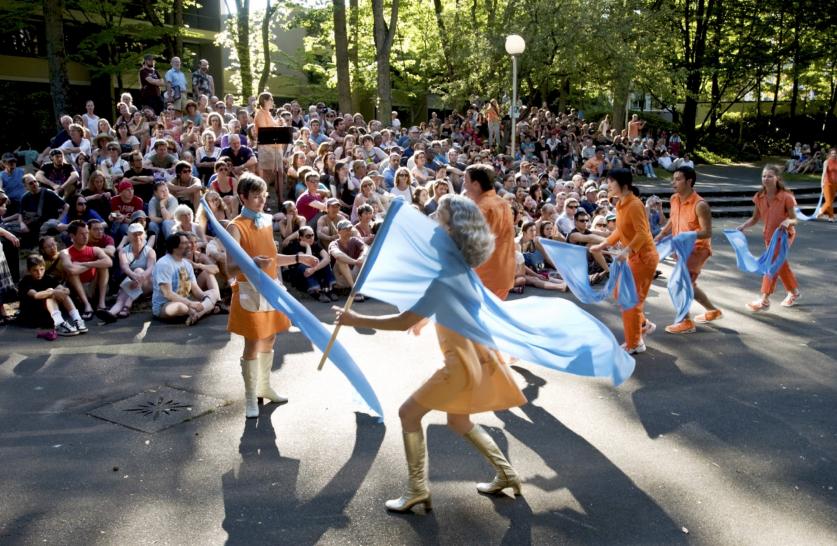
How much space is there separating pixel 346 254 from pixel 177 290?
2729 millimetres

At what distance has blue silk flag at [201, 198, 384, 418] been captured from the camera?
549cm

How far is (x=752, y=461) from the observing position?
→ 564cm

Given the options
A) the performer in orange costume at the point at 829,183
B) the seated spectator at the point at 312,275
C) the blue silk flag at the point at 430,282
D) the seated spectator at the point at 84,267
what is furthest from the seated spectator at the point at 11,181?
the performer in orange costume at the point at 829,183

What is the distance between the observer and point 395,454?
225 inches

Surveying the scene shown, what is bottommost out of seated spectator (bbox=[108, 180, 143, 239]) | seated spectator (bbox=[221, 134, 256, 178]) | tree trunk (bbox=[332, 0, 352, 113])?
seated spectator (bbox=[108, 180, 143, 239])

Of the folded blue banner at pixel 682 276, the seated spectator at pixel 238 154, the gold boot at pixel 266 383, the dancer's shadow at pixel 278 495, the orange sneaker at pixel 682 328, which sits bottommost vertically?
the orange sneaker at pixel 682 328

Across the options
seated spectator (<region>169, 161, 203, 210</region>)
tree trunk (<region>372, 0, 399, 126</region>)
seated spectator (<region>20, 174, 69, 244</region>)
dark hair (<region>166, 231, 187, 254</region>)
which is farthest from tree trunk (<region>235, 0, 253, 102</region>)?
dark hair (<region>166, 231, 187, 254</region>)

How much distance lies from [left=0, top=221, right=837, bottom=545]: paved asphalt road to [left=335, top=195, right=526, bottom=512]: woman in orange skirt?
413mm

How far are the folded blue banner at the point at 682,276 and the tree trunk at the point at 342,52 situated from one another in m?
15.8

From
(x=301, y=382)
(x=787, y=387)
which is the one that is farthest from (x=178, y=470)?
(x=787, y=387)

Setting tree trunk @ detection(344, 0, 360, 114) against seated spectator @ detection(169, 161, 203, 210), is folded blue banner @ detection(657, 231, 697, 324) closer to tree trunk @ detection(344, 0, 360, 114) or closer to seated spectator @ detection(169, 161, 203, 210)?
seated spectator @ detection(169, 161, 203, 210)

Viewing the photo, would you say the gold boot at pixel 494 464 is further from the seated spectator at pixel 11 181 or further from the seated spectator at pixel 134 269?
the seated spectator at pixel 11 181

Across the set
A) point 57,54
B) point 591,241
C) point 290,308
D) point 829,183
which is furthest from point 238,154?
point 829,183

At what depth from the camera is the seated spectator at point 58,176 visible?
12031 millimetres
